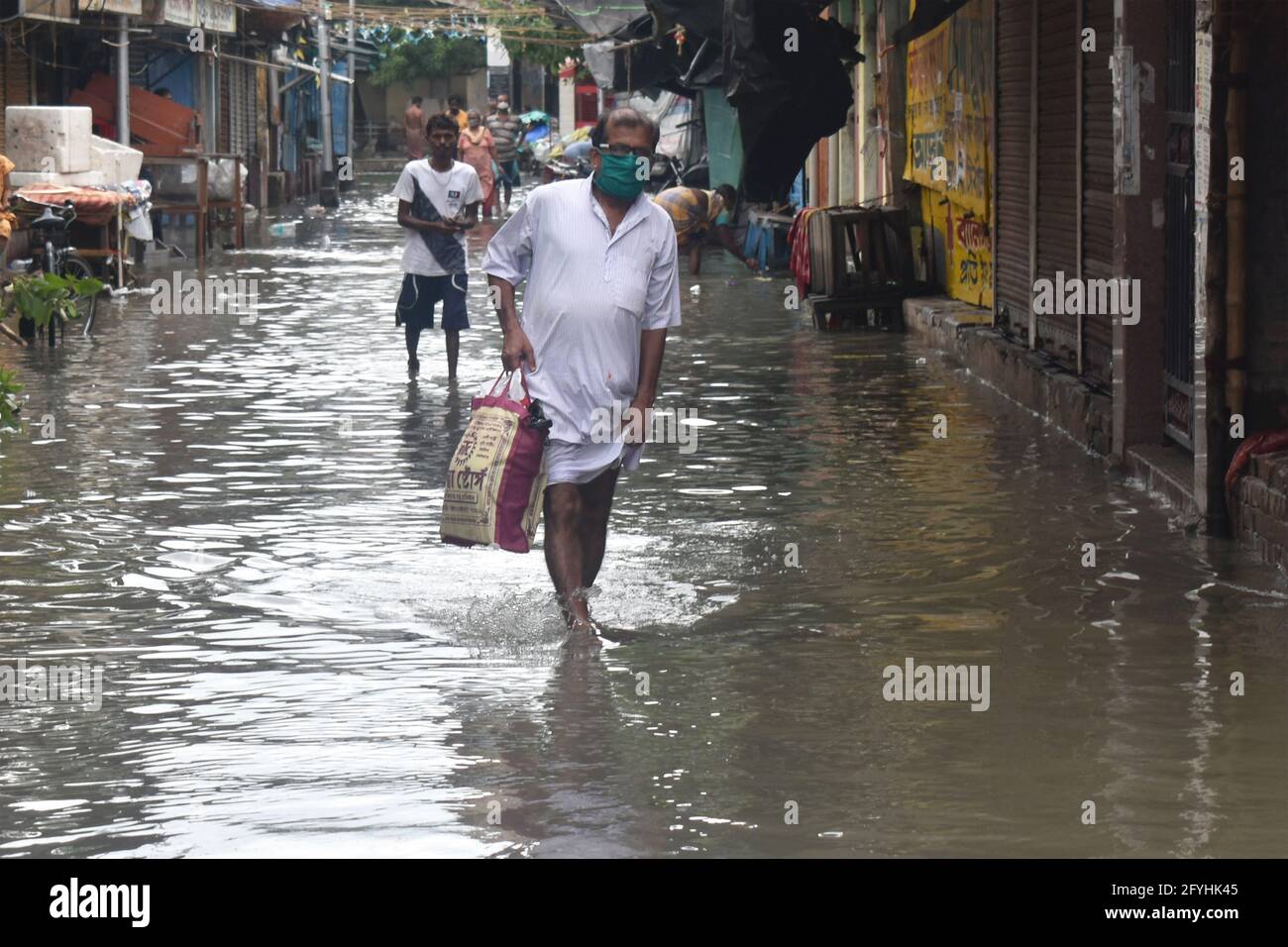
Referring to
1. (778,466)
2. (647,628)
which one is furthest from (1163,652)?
(778,466)

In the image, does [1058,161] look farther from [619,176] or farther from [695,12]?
[619,176]

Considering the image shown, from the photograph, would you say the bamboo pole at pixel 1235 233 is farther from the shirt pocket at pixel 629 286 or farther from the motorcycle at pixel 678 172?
the motorcycle at pixel 678 172

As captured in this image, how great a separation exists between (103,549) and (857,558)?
299 cm

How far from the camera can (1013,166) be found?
592 inches

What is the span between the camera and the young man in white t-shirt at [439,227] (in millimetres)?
14125

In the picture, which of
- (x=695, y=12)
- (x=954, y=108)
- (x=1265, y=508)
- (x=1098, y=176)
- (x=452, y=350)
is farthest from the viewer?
(x=954, y=108)

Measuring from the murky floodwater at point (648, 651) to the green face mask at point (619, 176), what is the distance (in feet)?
4.83

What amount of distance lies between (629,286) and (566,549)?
3.00 feet

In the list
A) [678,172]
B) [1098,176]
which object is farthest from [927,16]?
[678,172]

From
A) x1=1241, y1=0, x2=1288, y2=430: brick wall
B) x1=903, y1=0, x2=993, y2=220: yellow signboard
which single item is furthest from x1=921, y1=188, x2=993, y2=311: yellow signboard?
x1=1241, y1=0, x2=1288, y2=430: brick wall

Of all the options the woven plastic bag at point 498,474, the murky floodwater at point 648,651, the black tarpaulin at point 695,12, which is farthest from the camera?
the black tarpaulin at point 695,12

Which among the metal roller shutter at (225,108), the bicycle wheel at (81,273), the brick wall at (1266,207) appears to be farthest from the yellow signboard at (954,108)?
the metal roller shutter at (225,108)

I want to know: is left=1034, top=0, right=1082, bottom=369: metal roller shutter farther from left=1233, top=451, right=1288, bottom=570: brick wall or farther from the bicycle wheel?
the bicycle wheel
